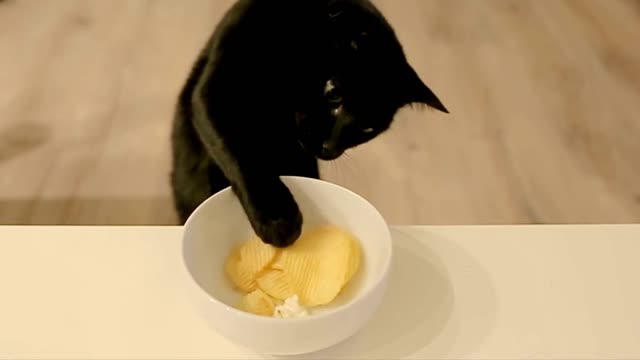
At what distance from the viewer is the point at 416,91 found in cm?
105

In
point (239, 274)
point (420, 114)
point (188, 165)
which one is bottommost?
point (420, 114)

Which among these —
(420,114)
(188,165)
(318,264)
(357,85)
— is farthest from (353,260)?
(420,114)

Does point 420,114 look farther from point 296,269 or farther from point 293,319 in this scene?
point 293,319

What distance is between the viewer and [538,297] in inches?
32.9

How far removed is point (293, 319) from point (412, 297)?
0.18 metres

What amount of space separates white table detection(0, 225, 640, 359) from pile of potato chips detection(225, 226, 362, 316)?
0.05 m

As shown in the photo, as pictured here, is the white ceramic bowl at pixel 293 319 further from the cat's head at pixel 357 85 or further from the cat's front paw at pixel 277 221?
the cat's head at pixel 357 85

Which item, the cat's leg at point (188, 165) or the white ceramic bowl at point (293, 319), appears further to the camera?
the cat's leg at point (188, 165)

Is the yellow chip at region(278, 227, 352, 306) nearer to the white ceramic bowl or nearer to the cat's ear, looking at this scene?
the white ceramic bowl

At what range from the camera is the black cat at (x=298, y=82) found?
1.00 m

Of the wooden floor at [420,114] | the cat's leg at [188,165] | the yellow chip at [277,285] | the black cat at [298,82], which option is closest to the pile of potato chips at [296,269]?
the yellow chip at [277,285]

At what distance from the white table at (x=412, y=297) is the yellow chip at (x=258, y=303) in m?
0.04

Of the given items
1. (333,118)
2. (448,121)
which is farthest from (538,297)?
(448,121)

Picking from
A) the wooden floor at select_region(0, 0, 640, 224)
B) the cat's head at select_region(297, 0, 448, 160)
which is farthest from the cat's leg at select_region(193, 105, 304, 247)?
the wooden floor at select_region(0, 0, 640, 224)
